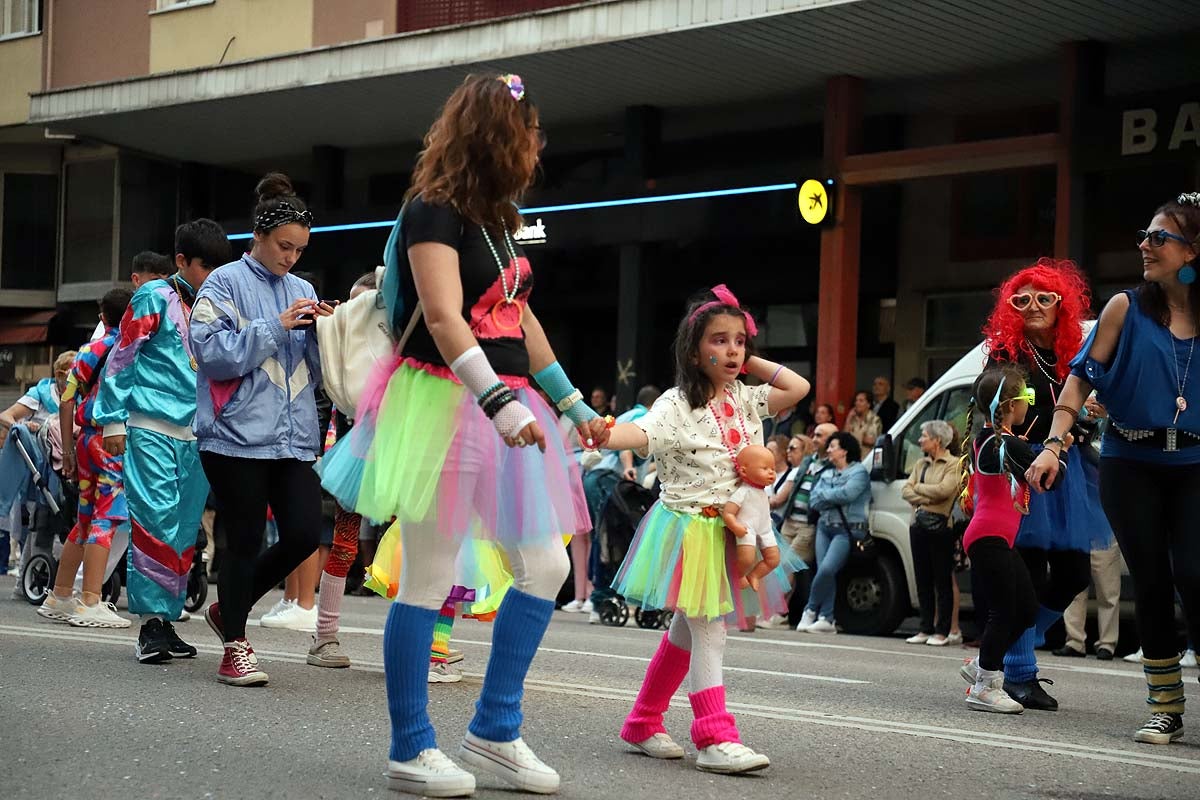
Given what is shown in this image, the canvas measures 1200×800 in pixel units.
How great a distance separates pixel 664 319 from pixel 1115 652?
15107 mm

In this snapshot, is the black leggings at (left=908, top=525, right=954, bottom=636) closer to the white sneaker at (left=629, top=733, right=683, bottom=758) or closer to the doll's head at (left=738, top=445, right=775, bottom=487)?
the doll's head at (left=738, top=445, right=775, bottom=487)

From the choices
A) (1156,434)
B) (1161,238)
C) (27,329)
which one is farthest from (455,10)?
(1156,434)

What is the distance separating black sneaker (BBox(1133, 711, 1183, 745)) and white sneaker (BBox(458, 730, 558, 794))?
2952 mm

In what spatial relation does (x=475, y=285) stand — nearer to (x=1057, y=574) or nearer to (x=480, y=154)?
(x=480, y=154)

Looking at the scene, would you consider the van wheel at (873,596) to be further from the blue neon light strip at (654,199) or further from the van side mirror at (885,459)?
the blue neon light strip at (654,199)

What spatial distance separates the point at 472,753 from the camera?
516 centimetres

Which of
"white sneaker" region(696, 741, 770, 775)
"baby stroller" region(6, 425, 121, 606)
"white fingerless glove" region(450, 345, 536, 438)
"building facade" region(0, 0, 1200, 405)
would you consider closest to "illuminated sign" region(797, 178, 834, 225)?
"building facade" region(0, 0, 1200, 405)

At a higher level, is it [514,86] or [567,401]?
[514,86]

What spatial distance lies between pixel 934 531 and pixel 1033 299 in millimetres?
6080

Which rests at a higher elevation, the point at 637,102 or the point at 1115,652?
the point at 637,102

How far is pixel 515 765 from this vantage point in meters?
5.09

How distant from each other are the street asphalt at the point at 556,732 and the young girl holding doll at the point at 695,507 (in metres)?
0.25

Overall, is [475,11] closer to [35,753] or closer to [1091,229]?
[1091,229]

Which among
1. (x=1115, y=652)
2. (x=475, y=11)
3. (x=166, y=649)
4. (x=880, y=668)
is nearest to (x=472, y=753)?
(x=166, y=649)
